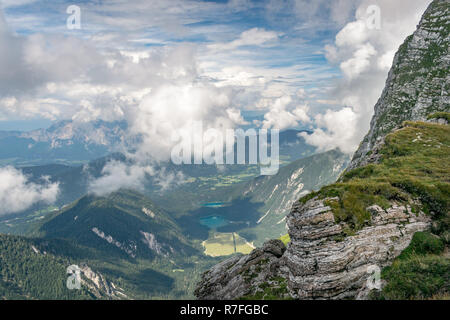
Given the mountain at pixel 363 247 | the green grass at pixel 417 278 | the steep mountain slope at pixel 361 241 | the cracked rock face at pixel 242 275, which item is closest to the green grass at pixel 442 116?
the mountain at pixel 363 247

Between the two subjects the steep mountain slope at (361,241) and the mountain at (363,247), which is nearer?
the mountain at (363,247)

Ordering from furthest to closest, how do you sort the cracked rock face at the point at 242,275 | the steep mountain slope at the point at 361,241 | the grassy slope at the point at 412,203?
the cracked rock face at the point at 242,275 < the steep mountain slope at the point at 361,241 < the grassy slope at the point at 412,203

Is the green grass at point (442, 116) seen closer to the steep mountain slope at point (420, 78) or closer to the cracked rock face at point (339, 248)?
the steep mountain slope at point (420, 78)

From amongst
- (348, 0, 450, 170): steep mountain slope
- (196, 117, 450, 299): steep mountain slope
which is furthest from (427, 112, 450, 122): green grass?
(196, 117, 450, 299): steep mountain slope

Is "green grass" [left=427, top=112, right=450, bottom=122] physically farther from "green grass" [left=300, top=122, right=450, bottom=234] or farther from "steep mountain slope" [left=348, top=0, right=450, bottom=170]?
"green grass" [left=300, top=122, right=450, bottom=234]

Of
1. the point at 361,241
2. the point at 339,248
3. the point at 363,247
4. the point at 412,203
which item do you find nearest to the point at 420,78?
the point at 412,203

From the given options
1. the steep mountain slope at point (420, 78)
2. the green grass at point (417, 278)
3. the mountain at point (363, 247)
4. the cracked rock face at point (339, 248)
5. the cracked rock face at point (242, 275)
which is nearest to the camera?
the green grass at point (417, 278)
